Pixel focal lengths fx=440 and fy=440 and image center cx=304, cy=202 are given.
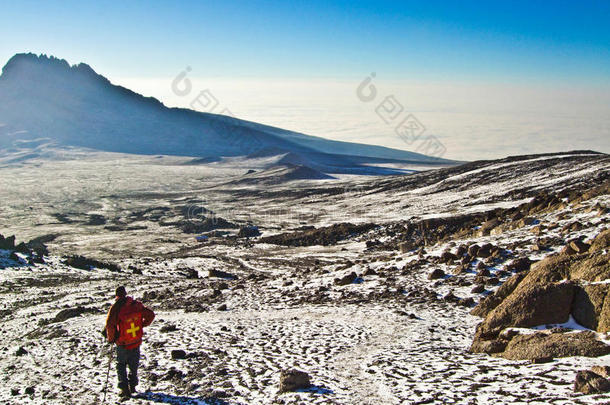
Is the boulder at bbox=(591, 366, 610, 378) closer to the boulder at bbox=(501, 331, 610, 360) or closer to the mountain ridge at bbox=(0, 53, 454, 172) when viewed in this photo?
the boulder at bbox=(501, 331, 610, 360)

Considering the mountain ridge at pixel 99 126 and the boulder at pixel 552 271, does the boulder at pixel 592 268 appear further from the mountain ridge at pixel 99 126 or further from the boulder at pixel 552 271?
the mountain ridge at pixel 99 126

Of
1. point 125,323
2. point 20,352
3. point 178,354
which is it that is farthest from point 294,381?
point 20,352

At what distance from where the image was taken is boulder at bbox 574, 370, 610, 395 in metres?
5.86

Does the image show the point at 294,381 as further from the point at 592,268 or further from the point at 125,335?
the point at 592,268

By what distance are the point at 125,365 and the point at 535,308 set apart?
25.6 ft

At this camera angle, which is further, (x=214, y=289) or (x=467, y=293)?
(x=214, y=289)

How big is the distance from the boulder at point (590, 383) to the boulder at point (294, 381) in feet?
13.4

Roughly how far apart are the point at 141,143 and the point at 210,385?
17475 cm

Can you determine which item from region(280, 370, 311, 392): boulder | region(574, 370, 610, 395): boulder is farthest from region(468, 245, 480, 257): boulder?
region(280, 370, 311, 392): boulder

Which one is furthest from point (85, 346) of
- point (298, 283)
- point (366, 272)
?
point (366, 272)

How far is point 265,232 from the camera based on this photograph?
131ft

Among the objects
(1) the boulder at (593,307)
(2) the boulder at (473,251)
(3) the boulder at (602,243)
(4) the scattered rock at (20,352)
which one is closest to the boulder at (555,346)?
(1) the boulder at (593,307)

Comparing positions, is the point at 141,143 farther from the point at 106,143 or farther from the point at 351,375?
the point at 351,375

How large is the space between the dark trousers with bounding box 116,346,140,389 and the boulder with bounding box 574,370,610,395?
23.4ft
